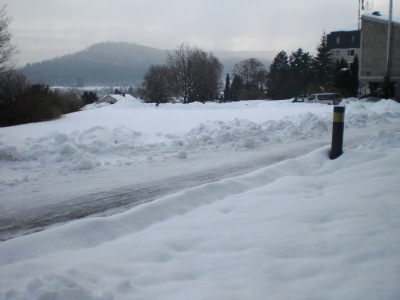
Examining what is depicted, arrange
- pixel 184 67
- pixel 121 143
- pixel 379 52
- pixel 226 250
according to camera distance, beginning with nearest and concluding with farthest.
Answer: pixel 226 250
pixel 121 143
pixel 379 52
pixel 184 67

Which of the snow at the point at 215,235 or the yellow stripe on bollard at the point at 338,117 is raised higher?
the yellow stripe on bollard at the point at 338,117

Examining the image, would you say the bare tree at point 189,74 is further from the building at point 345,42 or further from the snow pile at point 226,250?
the snow pile at point 226,250

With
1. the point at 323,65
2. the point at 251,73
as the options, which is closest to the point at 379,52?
the point at 323,65

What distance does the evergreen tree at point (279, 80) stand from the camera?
246 ft

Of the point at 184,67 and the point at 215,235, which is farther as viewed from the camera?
the point at 184,67

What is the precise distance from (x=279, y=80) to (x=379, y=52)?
34.3 meters

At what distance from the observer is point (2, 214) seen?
4379mm

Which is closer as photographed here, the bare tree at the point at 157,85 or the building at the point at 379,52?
the building at the point at 379,52

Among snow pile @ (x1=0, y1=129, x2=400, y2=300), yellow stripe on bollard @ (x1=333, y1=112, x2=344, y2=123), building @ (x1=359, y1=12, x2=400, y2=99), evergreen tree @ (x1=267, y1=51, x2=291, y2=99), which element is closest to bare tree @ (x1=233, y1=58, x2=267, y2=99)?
evergreen tree @ (x1=267, y1=51, x2=291, y2=99)

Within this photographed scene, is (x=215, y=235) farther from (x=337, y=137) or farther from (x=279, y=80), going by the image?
(x=279, y=80)

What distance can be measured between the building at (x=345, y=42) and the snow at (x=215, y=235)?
77.5 meters

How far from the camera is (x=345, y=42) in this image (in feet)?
247

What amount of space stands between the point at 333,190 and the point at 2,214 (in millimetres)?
4448

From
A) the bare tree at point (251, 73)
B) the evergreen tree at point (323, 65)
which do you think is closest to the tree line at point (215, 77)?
the evergreen tree at point (323, 65)
